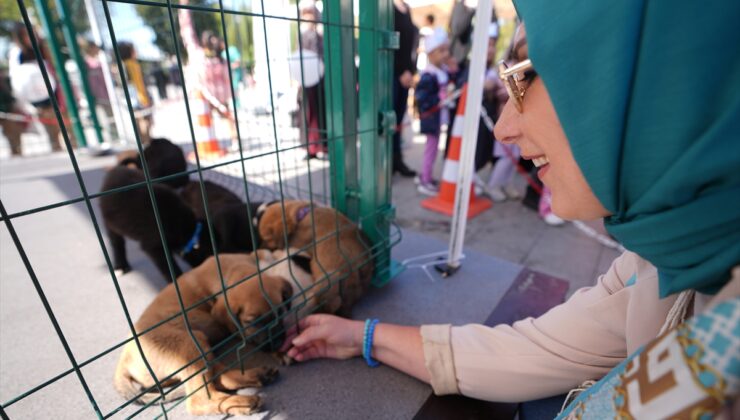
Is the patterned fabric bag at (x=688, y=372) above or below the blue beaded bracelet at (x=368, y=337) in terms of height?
above

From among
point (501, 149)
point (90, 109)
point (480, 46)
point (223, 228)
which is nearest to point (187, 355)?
point (223, 228)

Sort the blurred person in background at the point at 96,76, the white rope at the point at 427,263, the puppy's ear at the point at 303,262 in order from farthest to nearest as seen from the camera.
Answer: the blurred person in background at the point at 96,76 → the white rope at the point at 427,263 → the puppy's ear at the point at 303,262

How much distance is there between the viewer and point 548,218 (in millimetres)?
3787

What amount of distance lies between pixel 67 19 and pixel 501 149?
740 centimetres

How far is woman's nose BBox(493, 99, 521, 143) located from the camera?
868mm

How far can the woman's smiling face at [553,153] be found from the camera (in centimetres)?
74

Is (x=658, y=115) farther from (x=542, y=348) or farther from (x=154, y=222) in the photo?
(x=154, y=222)

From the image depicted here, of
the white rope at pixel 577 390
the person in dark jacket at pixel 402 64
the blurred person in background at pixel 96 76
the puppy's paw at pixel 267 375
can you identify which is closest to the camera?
the white rope at pixel 577 390

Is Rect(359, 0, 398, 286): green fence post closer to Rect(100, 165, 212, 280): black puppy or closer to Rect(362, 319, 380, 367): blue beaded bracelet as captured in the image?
Rect(362, 319, 380, 367): blue beaded bracelet

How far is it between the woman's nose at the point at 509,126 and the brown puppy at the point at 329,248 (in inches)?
41.2

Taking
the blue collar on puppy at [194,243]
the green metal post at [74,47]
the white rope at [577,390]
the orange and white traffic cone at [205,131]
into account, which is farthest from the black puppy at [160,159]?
the green metal post at [74,47]

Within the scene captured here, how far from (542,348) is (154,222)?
7.95 feet

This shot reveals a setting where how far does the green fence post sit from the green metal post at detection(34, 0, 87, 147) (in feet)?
20.6

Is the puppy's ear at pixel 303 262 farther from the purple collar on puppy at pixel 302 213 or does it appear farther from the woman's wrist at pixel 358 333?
the woman's wrist at pixel 358 333
